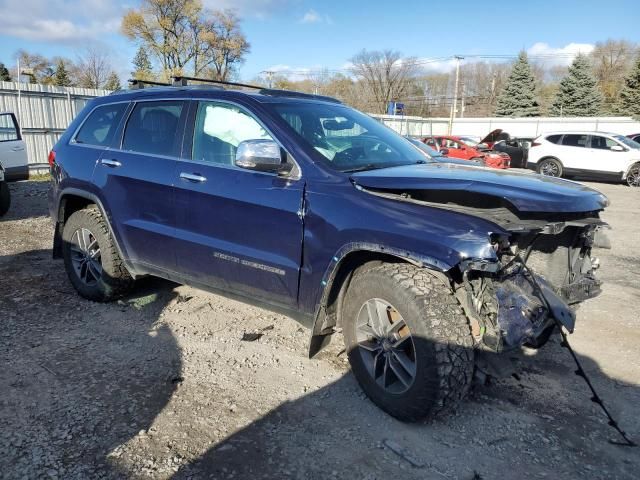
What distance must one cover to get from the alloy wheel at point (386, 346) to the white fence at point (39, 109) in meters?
16.5

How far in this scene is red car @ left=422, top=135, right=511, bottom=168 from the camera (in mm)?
19984

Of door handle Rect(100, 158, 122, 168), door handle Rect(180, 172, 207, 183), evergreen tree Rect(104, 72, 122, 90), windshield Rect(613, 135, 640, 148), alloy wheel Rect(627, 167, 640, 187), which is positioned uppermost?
evergreen tree Rect(104, 72, 122, 90)

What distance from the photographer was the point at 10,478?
2.52 metres

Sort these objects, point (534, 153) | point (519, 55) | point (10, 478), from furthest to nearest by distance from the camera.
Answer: point (519, 55) < point (534, 153) < point (10, 478)

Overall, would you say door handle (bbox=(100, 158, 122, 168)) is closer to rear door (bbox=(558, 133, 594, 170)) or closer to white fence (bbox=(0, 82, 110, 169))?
white fence (bbox=(0, 82, 110, 169))

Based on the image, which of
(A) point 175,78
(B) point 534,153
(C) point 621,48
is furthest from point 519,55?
(A) point 175,78

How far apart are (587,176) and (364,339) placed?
56.1ft

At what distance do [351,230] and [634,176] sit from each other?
1697 cm

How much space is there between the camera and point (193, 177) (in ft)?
12.5

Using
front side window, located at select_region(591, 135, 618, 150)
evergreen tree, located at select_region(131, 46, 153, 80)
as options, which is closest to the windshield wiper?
front side window, located at select_region(591, 135, 618, 150)

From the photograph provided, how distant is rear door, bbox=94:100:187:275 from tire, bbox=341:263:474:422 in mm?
1683

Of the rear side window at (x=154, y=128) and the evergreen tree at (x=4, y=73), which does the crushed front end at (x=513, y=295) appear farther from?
the evergreen tree at (x=4, y=73)

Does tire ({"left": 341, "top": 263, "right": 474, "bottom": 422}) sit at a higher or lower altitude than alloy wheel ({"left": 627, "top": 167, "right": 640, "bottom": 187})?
higher

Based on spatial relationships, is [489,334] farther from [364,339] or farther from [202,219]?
[202,219]
